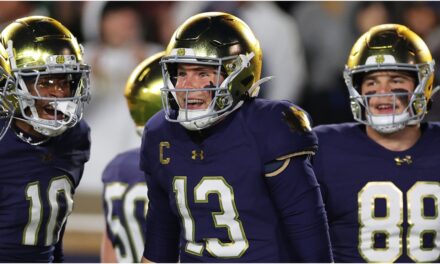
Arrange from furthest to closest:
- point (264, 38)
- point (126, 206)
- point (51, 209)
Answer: point (264, 38) < point (126, 206) < point (51, 209)

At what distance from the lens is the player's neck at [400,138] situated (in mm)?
3035

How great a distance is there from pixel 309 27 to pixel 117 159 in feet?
6.77

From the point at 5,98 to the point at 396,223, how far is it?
120cm

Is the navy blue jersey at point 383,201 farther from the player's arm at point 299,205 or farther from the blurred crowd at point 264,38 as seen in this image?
the blurred crowd at point 264,38

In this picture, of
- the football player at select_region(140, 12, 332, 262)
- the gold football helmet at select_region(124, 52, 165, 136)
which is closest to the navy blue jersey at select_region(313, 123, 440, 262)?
the football player at select_region(140, 12, 332, 262)

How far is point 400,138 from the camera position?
3049mm

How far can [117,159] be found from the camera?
3.45 meters

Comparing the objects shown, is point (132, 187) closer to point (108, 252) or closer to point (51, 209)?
point (108, 252)

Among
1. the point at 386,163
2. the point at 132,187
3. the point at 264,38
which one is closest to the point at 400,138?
the point at 386,163

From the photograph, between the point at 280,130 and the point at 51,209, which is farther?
the point at 51,209

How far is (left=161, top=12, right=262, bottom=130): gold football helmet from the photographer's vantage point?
258 cm

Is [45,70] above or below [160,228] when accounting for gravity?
above

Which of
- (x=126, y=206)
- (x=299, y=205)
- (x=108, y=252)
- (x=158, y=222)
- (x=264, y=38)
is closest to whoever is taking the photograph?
(x=299, y=205)

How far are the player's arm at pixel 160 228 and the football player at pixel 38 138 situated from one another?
1.03ft
